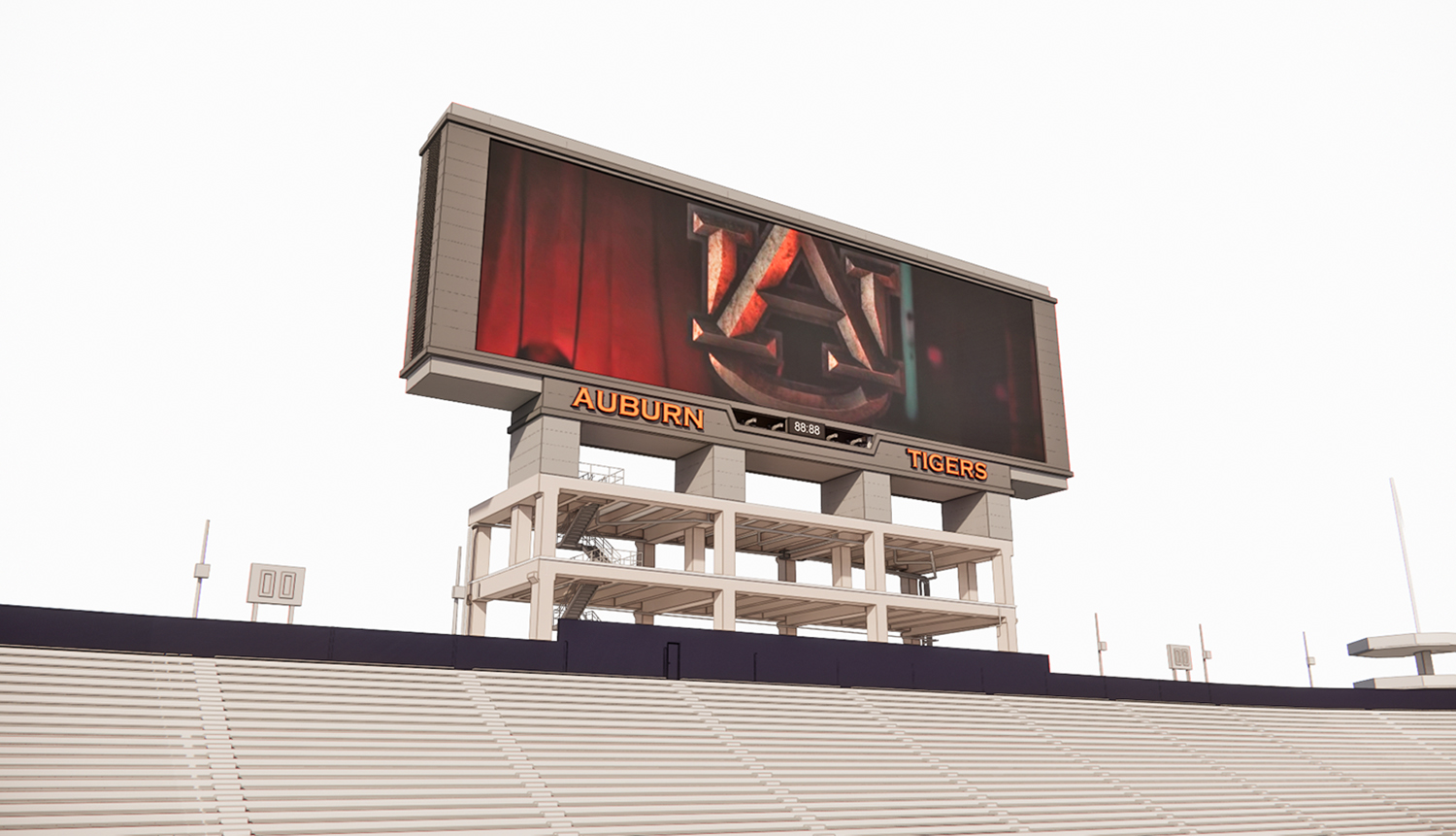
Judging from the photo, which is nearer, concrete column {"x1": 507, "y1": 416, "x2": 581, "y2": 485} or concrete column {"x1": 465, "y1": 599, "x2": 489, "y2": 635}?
concrete column {"x1": 507, "y1": 416, "x2": 581, "y2": 485}

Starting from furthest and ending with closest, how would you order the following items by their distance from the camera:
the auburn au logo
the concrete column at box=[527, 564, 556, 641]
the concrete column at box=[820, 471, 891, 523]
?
the concrete column at box=[820, 471, 891, 523] → the auburn au logo → the concrete column at box=[527, 564, 556, 641]

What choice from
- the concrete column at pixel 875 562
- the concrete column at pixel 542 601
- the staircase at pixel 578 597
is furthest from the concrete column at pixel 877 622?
the concrete column at pixel 542 601

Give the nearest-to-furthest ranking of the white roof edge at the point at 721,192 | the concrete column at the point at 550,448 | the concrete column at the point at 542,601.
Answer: the concrete column at the point at 542,601 < the concrete column at the point at 550,448 < the white roof edge at the point at 721,192

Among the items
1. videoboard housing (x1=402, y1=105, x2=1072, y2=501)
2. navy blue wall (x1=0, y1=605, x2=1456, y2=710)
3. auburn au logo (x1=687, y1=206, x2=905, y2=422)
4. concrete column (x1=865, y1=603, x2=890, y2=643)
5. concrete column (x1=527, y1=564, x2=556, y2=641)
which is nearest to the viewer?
navy blue wall (x1=0, y1=605, x2=1456, y2=710)

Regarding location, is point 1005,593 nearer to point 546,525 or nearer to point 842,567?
point 842,567

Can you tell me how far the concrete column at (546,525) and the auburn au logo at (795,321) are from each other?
6.40m

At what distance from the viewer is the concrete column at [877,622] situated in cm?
3416

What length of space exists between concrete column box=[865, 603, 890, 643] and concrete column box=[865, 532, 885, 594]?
616mm

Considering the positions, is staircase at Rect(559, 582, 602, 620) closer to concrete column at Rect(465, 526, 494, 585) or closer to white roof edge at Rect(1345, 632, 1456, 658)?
concrete column at Rect(465, 526, 494, 585)

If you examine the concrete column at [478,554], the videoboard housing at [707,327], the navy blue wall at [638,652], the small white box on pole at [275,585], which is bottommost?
the navy blue wall at [638,652]

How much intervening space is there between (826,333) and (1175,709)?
49.0ft

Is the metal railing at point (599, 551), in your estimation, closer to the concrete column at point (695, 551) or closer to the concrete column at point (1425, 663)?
the concrete column at point (695, 551)

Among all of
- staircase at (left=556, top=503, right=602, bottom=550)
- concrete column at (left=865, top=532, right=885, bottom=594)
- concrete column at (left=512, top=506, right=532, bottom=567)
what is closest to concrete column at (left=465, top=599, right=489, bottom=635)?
concrete column at (left=512, top=506, right=532, bottom=567)

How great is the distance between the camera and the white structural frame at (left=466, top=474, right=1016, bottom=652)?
29781 millimetres
